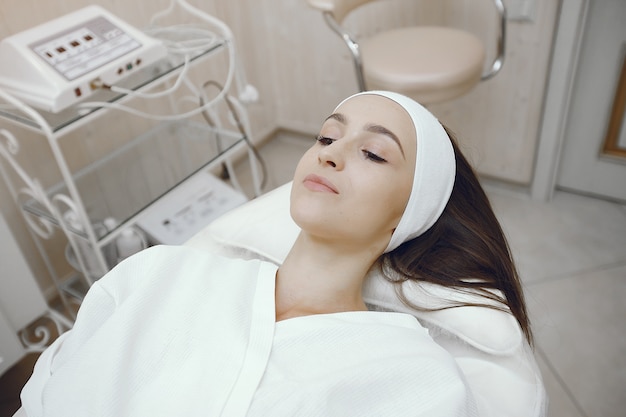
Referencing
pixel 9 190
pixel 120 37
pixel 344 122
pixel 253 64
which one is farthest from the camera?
pixel 253 64

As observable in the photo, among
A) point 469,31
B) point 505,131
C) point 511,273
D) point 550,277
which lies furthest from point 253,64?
point 511,273

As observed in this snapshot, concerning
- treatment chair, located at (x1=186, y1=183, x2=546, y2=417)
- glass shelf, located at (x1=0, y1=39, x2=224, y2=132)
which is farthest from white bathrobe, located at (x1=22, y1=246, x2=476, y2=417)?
glass shelf, located at (x1=0, y1=39, x2=224, y2=132)

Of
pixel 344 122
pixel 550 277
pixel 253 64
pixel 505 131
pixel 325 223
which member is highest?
pixel 344 122

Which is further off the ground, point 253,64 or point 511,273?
point 511,273

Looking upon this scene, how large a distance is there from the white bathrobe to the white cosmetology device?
0.59 metres

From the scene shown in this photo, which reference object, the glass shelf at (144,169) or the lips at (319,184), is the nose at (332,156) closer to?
the lips at (319,184)

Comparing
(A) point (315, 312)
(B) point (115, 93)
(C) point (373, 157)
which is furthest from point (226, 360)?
(B) point (115, 93)

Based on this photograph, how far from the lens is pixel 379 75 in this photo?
1838 mm

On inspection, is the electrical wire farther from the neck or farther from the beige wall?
the neck

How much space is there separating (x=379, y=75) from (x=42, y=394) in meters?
1.34

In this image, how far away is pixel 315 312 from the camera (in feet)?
3.46

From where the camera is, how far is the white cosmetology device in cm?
140

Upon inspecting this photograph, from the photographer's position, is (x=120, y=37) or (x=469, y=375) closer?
(x=469, y=375)

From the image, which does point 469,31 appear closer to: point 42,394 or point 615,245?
point 615,245
